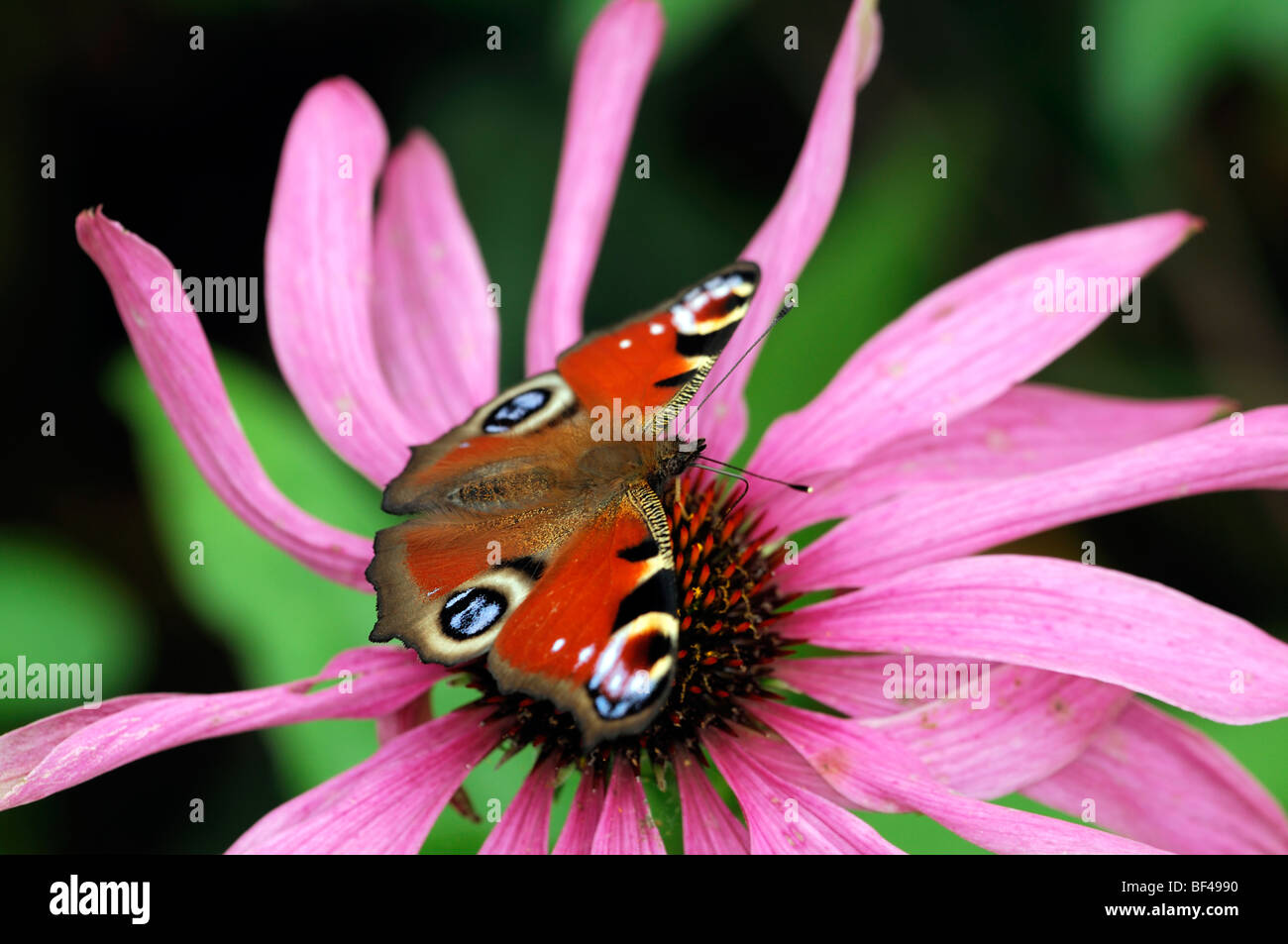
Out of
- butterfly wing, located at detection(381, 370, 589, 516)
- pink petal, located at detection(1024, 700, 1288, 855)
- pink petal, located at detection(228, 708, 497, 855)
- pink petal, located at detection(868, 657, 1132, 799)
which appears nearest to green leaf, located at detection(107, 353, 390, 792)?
→ pink petal, located at detection(228, 708, 497, 855)

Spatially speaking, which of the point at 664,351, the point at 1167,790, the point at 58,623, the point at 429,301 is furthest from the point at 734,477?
the point at 58,623

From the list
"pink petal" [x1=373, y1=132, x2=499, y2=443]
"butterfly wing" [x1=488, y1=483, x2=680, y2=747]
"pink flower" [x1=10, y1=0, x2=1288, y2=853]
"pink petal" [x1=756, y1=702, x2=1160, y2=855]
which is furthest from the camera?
"pink petal" [x1=373, y1=132, x2=499, y2=443]

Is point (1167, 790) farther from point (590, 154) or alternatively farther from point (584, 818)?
point (590, 154)

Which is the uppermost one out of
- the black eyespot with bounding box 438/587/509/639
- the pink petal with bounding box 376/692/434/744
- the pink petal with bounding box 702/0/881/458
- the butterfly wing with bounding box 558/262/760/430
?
the pink petal with bounding box 702/0/881/458

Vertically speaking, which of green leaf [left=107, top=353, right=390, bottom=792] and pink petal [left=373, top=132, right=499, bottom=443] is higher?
pink petal [left=373, top=132, right=499, bottom=443]

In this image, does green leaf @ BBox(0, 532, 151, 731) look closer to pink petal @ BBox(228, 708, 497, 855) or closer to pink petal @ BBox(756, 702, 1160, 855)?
pink petal @ BBox(228, 708, 497, 855)

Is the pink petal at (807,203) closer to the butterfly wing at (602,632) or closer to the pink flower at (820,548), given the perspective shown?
the pink flower at (820,548)
